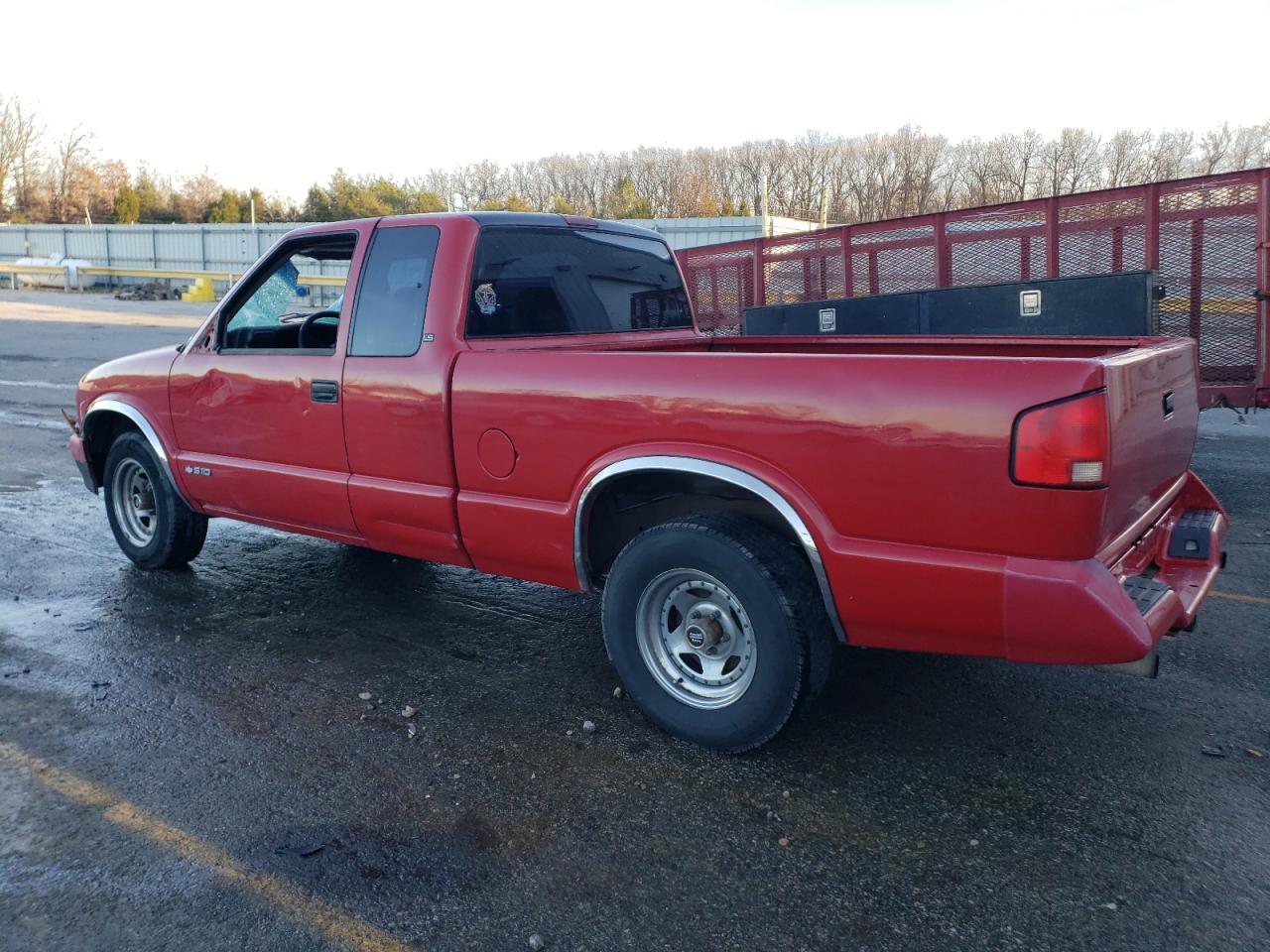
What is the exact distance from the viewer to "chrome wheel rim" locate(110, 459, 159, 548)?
592 centimetres

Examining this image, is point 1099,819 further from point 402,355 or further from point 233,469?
point 233,469

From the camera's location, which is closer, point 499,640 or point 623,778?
point 623,778

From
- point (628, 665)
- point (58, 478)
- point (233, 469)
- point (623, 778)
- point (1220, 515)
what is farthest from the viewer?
point (58, 478)

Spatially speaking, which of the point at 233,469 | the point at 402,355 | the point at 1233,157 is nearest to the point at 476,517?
the point at 402,355

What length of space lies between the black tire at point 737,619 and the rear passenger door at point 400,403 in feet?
3.07

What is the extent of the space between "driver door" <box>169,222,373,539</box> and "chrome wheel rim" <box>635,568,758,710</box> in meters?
1.68

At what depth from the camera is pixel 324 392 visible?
15.0 feet

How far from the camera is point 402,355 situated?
426 cm

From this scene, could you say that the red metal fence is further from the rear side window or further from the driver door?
the driver door

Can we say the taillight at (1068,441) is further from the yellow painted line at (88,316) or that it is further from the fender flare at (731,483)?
the yellow painted line at (88,316)

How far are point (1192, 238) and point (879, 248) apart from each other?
3.09 meters

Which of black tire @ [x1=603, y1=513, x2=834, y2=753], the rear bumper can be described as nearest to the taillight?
black tire @ [x1=603, y1=513, x2=834, y2=753]

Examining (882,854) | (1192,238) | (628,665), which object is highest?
(1192,238)

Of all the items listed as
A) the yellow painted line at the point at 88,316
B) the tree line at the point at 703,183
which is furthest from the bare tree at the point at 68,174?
the yellow painted line at the point at 88,316
